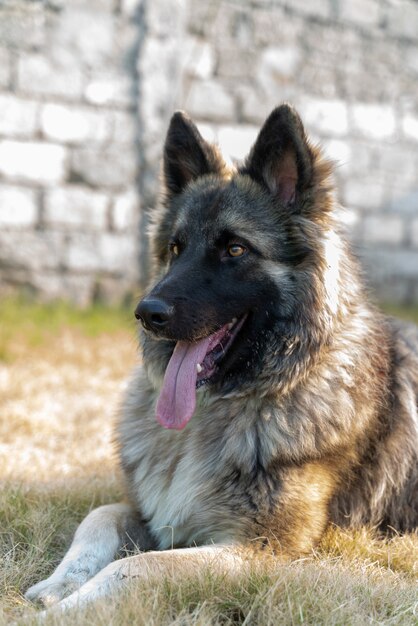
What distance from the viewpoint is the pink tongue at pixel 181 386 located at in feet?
10.9

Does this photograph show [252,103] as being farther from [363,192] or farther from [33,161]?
[33,161]

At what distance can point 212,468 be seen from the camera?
328 centimetres

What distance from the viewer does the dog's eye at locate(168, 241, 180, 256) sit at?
3.57m

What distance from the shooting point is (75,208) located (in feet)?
27.8

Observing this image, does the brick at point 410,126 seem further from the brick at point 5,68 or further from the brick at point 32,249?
the brick at point 5,68

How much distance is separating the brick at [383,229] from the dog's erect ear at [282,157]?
705 centimetres

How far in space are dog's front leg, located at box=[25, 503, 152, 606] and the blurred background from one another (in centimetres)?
504

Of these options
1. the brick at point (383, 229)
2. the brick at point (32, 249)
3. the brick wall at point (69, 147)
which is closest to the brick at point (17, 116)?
the brick wall at point (69, 147)

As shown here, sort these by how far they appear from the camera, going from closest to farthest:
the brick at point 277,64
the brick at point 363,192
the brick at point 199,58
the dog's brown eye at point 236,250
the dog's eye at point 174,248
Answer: the dog's brown eye at point 236,250
the dog's eye at point 174,248
the brick at point 199,58
the brick at point 277,64
the brick at point 363,192

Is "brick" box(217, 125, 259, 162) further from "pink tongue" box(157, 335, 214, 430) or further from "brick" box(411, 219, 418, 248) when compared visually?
"pink tongue" box(157, 335, 214, 430)

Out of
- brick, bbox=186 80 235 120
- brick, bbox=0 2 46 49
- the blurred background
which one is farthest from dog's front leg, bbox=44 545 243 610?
brick, bbox=186 80 235 120

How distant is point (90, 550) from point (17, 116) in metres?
6.01

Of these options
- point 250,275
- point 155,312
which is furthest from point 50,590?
point 250,275

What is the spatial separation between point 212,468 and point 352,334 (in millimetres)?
853
